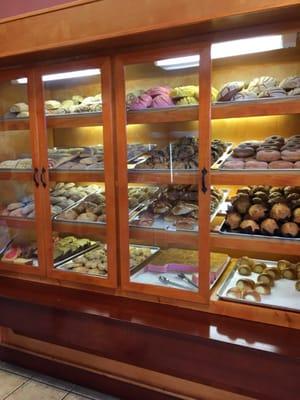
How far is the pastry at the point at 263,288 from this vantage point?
1.60m

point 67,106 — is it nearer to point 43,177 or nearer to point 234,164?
point 43,177

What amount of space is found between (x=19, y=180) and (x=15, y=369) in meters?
1.25

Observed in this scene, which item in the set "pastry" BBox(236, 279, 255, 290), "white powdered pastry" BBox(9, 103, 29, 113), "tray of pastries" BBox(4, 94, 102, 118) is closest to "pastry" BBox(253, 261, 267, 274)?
"pastry" BBox(236, 279, 255, 290)

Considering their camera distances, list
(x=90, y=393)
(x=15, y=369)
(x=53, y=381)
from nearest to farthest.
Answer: (x=90, y=393), (x=53, y=381), (x=15, y=369)

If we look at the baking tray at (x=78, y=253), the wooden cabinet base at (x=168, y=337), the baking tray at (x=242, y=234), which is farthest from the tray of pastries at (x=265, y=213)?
the baking tray at (x=78, y=253)

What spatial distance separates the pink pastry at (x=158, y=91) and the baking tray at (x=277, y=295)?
101 cm

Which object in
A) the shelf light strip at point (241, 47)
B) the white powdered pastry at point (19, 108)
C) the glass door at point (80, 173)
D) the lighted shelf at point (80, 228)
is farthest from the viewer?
the white powdered pastry at point (19, 108)

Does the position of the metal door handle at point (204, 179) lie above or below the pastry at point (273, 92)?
below

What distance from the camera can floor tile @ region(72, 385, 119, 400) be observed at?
6.45 feet

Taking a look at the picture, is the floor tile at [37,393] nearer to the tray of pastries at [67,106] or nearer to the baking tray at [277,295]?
the baking tray at [277,295]

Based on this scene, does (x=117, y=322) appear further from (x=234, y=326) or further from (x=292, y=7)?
(x=292, y=7)

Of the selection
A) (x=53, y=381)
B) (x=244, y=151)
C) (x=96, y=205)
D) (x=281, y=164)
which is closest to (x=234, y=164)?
(x=244, y=151)

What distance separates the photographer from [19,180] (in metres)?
2.05

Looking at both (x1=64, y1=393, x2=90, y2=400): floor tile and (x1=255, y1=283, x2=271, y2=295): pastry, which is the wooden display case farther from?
(x1=64, y1=393, x2=90, y2=400): floor tile
